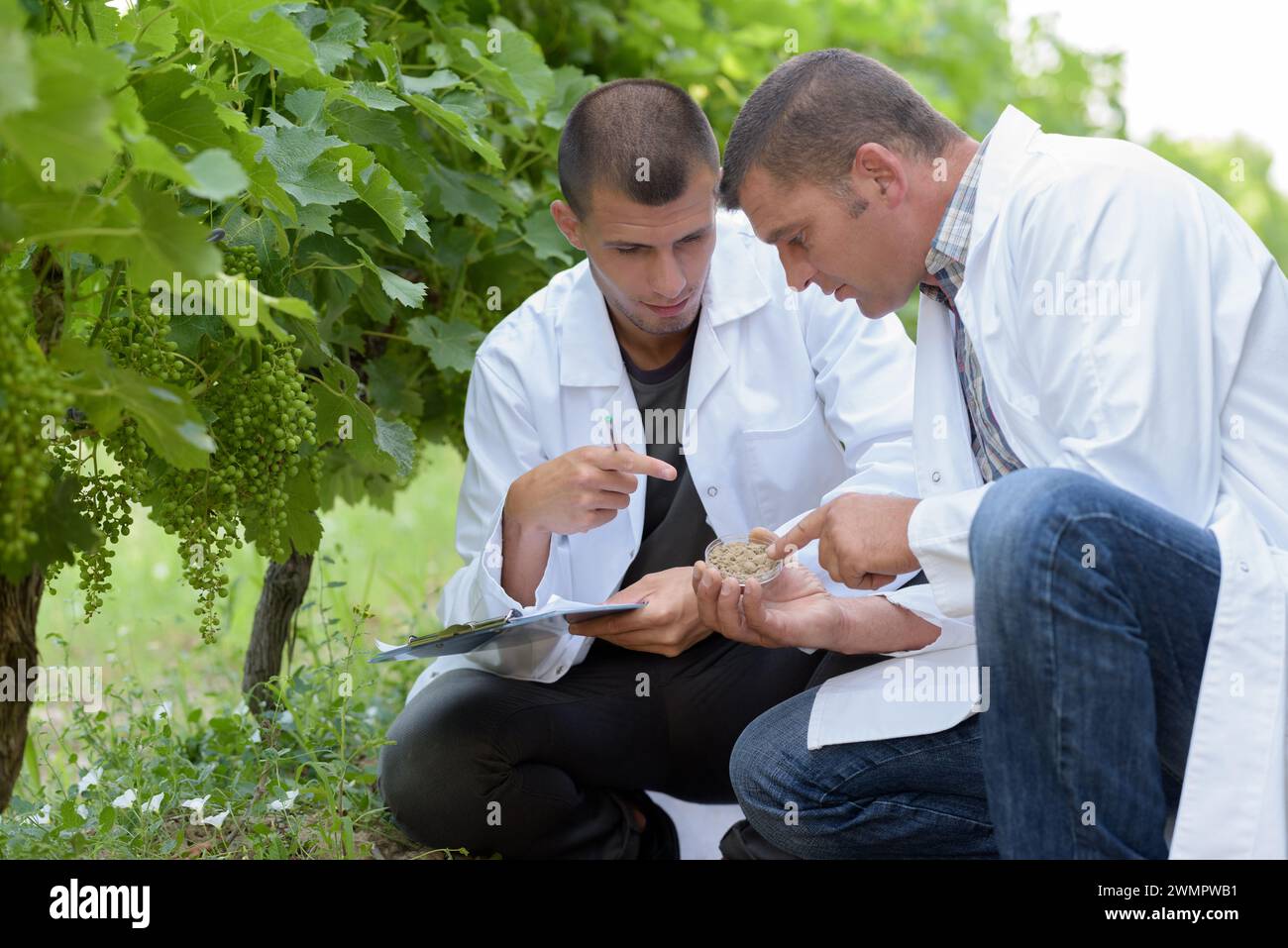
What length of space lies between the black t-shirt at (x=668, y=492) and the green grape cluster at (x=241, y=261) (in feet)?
4.01

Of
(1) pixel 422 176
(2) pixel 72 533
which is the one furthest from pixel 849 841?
(1) pixel 422 176

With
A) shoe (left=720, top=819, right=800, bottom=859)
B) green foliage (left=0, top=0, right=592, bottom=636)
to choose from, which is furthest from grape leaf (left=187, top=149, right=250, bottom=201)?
shoe (left=720, top=819, right=800, bottom=859)

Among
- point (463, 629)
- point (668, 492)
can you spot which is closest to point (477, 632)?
point (463, 629)

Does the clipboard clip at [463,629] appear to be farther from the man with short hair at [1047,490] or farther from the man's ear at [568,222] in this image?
the man's ear at [568,222]

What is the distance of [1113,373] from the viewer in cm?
227

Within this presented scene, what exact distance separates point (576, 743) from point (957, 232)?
147cm

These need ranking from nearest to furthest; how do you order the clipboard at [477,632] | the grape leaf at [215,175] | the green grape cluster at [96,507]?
the grape leaf at [215,175] < the green grape cluster at [96,507] < the clipboard at [477,632]

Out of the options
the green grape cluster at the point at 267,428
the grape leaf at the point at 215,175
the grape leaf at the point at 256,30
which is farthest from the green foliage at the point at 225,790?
the grape leaf at the point at 215,175

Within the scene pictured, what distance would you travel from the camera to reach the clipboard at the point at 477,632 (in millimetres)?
2625

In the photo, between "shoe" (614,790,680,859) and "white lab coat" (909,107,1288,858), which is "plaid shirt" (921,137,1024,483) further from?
"shoe" (614,790,680,859)

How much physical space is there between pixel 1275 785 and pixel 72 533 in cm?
200
